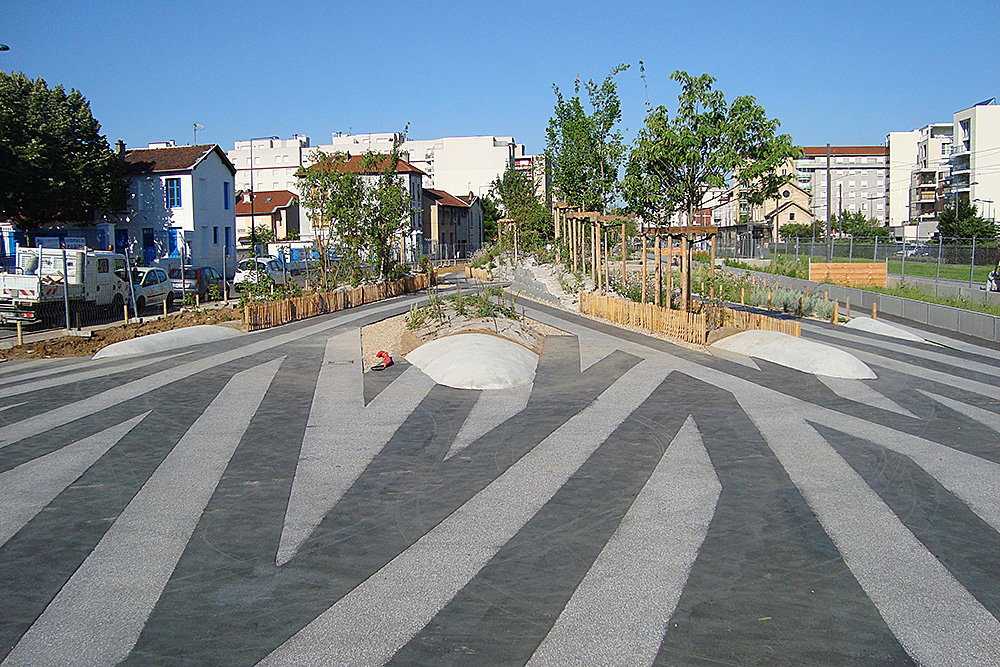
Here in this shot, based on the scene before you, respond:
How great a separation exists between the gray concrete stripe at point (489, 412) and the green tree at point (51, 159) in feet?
112

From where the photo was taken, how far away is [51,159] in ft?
131

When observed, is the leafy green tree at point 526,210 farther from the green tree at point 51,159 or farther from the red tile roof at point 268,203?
the green tree at point 51,159

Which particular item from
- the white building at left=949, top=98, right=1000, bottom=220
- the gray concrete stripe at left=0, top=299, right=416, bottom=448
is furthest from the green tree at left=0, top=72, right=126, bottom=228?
the white building at left=949, top=98, right=1000, bottom=220

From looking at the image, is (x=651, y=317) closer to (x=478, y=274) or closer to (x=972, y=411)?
(x=972, y=411)

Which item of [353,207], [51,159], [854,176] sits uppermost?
[854,176]

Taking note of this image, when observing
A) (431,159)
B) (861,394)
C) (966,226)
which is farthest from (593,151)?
(431,159)

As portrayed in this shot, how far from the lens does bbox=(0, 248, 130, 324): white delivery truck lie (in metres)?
21.5

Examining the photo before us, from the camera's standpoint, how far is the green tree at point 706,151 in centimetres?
1717

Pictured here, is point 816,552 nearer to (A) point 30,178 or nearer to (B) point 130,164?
(A) point 30,178

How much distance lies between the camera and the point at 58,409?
11836mm

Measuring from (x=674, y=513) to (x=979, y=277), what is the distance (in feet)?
117

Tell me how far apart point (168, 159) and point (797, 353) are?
4112 centimetres

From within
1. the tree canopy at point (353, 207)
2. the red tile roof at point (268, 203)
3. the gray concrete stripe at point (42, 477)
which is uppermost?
the red tile roof at point (268, 203)

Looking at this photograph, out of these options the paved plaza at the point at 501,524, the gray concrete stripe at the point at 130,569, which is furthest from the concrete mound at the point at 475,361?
the gray concrete stripe at the point at 130,569
